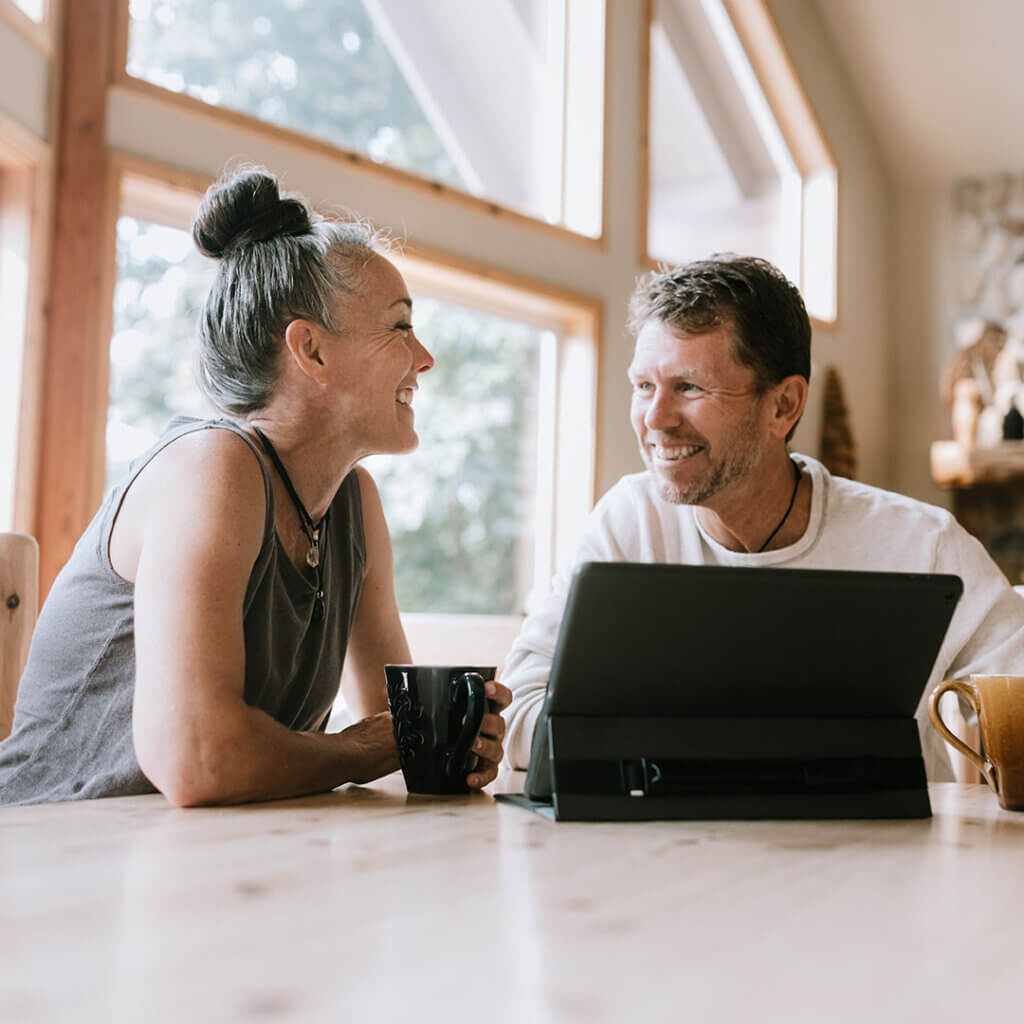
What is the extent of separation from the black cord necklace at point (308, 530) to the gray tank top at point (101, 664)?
2 centimetres

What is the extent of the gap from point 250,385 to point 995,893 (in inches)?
40.4

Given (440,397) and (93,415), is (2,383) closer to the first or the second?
(93,415)

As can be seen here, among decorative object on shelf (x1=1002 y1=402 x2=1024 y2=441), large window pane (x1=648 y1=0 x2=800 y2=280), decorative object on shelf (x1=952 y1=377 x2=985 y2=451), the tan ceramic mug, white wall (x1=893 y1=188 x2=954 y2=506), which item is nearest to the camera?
the tan ceramic mug

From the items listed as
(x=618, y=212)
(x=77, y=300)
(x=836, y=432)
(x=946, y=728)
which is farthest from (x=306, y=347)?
(x=836, y=432)

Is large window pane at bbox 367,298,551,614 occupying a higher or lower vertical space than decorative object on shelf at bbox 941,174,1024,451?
lower

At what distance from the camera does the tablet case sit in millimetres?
864

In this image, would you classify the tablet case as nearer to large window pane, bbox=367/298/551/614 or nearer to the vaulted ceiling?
large window pane, bbox=367/298/551/614

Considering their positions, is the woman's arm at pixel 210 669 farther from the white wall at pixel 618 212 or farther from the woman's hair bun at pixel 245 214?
the white wall at pixel 618 212

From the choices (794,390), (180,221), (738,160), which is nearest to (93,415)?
(180,221)

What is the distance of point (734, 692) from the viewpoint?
92 cm

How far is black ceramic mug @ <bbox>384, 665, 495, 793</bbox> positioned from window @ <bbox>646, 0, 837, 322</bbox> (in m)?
3.58

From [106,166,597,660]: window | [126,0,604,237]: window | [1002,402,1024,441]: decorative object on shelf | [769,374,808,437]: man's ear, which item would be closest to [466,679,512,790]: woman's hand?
[769,374,808,437]: man's ear

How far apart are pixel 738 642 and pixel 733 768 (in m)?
0.11

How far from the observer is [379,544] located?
1.61 metres
